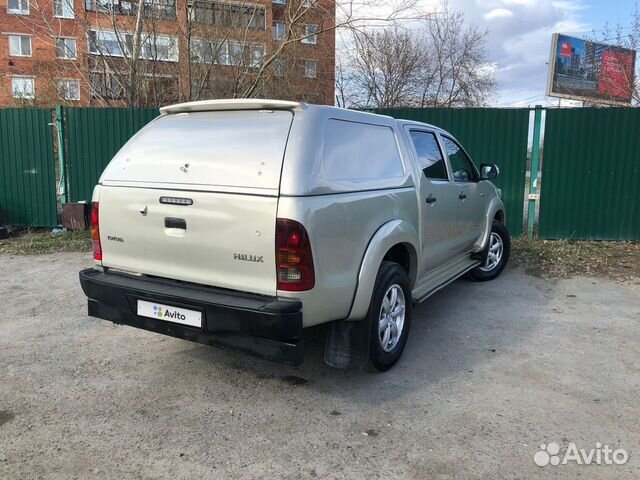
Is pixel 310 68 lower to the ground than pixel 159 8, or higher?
lower

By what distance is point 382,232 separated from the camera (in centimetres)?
368

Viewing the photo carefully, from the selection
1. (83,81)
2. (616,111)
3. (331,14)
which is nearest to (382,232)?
(616,111)

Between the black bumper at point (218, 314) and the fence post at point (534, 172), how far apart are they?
701 centimetres

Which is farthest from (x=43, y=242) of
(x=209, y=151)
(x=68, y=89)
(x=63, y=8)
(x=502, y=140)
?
(x=68, y=89)

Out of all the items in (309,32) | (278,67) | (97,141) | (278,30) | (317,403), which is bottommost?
(317,403)

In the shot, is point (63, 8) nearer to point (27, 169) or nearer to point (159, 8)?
point (159, 8)

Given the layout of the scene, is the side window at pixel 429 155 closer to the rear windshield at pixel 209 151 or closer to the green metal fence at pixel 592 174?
the rear windshield at pixel 209 151

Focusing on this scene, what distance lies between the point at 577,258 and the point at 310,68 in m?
11.1

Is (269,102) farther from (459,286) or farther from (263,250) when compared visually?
(459,286)

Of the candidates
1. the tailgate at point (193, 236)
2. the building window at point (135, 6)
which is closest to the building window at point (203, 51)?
the building window at point (135, 6)

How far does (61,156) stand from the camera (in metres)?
9.52

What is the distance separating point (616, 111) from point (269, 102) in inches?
293

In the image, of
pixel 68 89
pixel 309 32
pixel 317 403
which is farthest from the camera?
pixel 68 89

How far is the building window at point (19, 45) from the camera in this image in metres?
37.4
